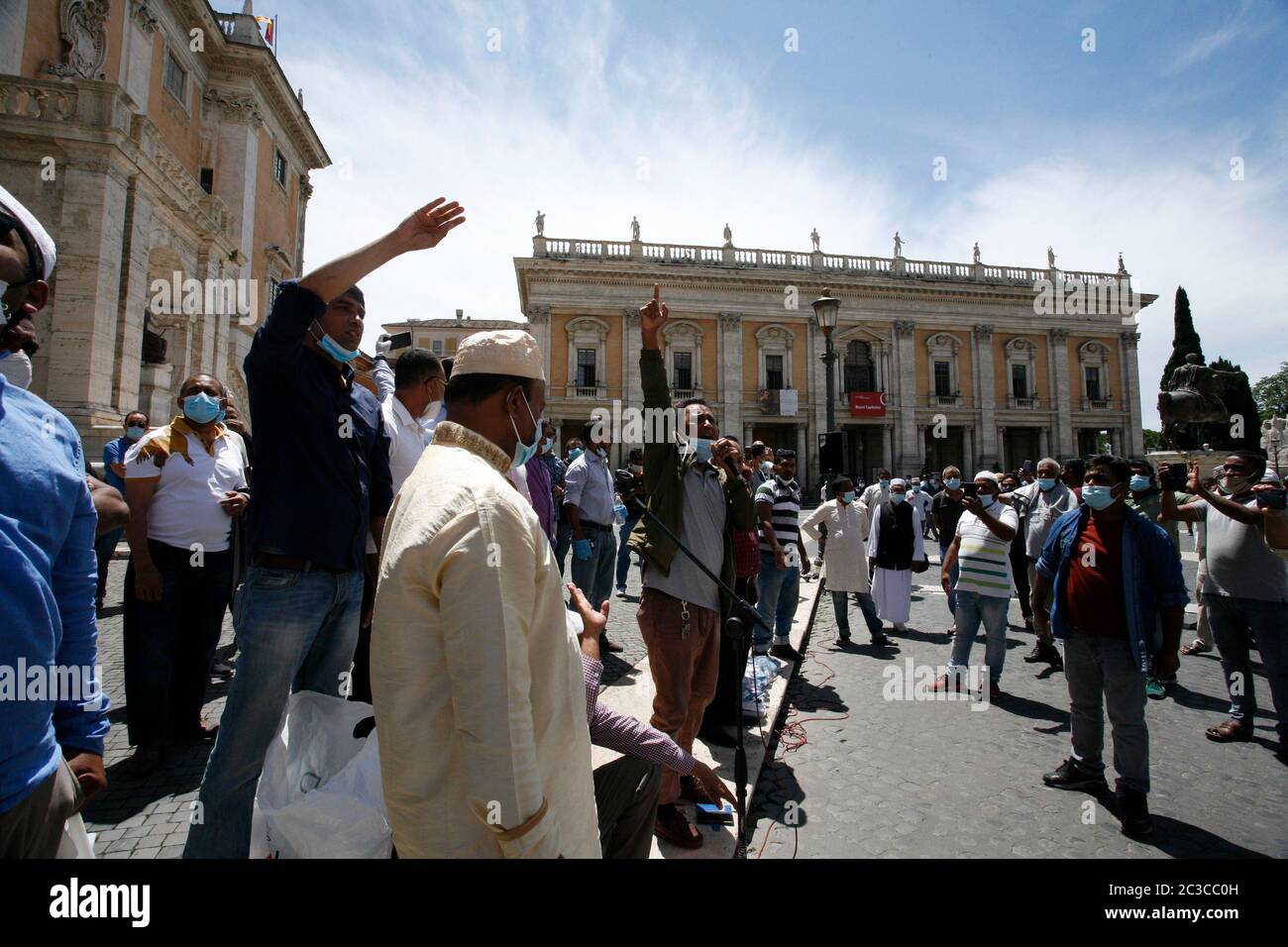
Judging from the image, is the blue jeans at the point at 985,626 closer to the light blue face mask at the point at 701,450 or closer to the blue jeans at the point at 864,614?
the blue jeans at the point at 864,614

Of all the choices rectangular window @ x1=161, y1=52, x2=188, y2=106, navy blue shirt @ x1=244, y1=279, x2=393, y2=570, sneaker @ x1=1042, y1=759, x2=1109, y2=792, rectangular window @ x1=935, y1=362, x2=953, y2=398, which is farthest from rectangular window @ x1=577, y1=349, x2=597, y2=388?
navy blue shirt @ x1=244, y1=279, x2=393, y2=570

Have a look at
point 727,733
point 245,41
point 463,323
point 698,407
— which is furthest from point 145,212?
point 463,323

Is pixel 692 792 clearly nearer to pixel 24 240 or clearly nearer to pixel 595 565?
pixel 595 565

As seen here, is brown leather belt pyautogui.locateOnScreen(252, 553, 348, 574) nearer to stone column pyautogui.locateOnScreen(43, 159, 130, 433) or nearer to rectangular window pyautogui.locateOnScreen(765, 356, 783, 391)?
stone column pyautogui.locateOnScreen(43, 159, 130, 433)

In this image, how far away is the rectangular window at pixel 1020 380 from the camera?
34969mm

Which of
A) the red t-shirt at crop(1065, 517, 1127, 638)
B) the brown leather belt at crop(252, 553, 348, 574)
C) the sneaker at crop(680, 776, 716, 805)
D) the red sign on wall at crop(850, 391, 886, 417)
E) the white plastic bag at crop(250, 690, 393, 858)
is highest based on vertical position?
the red sign on wall at crop(850, 391, 886, 417)

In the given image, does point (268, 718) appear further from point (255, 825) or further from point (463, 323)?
point (463, 323)

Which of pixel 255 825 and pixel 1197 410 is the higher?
pixel 1197 410

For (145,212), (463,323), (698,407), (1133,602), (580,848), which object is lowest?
(580,848)

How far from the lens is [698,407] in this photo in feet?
12.5

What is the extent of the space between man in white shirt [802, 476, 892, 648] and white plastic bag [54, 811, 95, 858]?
6.63 metres

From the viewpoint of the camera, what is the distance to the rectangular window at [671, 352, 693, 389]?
3234 cm

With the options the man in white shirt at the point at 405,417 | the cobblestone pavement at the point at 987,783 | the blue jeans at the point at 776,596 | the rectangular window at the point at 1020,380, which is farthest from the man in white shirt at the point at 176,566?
the rectangular window at the point at 1020,380
